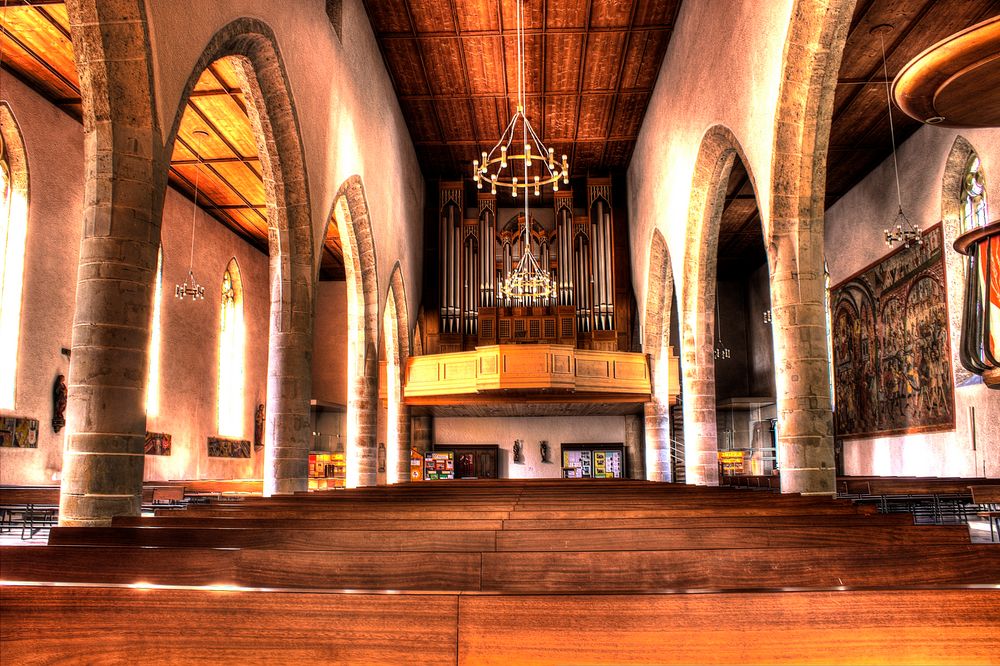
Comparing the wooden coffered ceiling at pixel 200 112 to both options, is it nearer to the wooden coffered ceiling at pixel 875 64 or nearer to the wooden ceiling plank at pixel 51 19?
the wooden ceiling plank at pixel 51 19

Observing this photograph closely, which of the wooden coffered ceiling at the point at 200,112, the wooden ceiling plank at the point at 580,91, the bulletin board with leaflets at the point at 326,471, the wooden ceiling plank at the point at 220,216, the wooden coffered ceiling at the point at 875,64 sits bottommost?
the bulletin board with leaflets at the point at 326,471

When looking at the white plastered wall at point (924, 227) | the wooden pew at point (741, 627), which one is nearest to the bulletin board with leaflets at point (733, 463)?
the white plastered wall at point (924, 227)

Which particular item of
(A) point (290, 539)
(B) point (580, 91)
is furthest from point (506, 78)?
(A) point (290, 539)

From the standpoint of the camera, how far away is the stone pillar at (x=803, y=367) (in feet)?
28.1

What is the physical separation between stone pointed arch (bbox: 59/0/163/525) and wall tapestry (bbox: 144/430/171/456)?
1182cm

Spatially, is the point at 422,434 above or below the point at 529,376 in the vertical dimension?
below

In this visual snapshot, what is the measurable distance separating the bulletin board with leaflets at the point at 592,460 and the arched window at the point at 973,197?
11.1 metres

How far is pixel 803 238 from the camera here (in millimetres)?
9023

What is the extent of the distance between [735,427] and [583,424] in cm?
591

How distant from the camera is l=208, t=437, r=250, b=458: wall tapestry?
20.2m

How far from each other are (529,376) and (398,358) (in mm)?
4029

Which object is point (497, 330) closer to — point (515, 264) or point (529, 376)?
point (515, 264)

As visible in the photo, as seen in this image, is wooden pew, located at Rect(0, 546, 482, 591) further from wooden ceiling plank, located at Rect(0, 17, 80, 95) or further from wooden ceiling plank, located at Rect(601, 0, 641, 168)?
wooden ceiling plank, located at Rect(601, 0, 641, 168)

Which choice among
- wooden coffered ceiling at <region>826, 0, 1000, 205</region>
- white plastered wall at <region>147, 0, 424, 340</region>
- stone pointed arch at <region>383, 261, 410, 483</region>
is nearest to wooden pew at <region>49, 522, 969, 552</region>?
white plastered wall at <region>147, 0, 424, 340</region>
